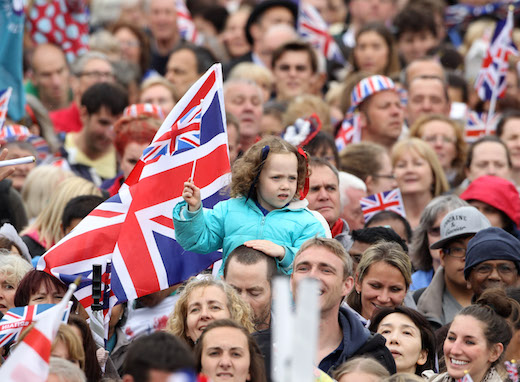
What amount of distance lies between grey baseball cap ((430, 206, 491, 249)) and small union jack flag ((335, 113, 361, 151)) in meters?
3.17

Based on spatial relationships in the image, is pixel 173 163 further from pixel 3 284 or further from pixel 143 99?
pixel 143 99

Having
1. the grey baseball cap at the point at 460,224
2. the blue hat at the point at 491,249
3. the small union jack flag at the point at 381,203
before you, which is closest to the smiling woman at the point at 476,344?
the blue hat at the point at 491,249

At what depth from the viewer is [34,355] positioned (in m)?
5.41

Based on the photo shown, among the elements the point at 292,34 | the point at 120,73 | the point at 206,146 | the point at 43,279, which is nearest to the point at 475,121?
the point at 292,34

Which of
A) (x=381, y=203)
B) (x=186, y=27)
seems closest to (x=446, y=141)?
(x=381, y=203)

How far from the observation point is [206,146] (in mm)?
8578

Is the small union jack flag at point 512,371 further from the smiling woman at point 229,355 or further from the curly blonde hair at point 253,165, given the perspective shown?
the curly blonde hair at point 253,165

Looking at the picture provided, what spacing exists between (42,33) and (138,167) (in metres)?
6.95

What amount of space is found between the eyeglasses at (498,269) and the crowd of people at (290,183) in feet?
0.09

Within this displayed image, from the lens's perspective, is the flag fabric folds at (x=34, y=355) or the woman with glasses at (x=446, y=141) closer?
the flag fabric folds at (x=34, y=355)

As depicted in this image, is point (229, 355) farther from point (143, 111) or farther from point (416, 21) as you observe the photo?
point (416, 21)

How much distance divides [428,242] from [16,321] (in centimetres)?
370

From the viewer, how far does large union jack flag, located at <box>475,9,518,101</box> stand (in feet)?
42.6

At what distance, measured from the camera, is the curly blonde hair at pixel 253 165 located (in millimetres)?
7859
